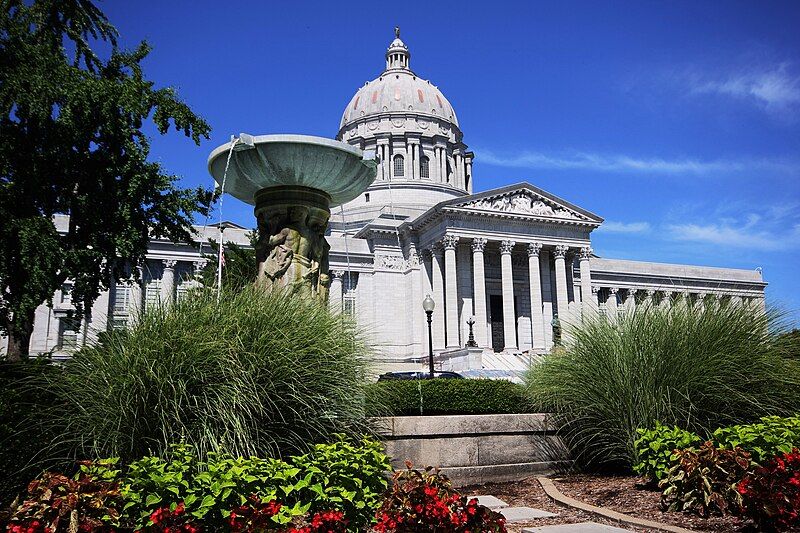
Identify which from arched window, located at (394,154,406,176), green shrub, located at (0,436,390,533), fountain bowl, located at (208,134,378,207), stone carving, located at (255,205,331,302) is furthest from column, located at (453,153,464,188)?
green shrub, located at (0,436,390,533)

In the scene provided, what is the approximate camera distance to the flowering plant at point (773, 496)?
6129 mm

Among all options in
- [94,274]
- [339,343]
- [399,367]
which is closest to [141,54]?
[94,274]

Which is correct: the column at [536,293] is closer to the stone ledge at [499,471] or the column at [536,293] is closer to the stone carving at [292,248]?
the stone carving at [292,248]

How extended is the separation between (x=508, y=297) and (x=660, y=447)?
41527 mm

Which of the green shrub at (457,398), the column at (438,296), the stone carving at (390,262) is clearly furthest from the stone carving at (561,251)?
the green shrub at (457,398)

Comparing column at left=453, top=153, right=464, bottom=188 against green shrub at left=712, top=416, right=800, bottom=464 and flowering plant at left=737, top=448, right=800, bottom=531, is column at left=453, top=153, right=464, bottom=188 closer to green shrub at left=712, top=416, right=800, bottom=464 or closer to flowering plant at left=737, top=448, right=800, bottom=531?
green shrub at left=712, top=416, right=800, bottom=464

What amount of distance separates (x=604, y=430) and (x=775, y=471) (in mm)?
3290

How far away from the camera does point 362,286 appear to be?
53.2m

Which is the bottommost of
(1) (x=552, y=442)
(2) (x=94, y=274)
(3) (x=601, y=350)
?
(1) (x=552, y=442)

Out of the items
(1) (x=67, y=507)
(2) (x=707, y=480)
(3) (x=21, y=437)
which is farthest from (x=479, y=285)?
(1) (x=67, y=507)

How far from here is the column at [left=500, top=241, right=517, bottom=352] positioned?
160 feet

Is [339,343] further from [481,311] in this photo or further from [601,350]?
[481,311]

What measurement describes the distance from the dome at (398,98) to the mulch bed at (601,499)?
2722 inches

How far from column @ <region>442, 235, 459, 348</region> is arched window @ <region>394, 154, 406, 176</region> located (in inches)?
976
